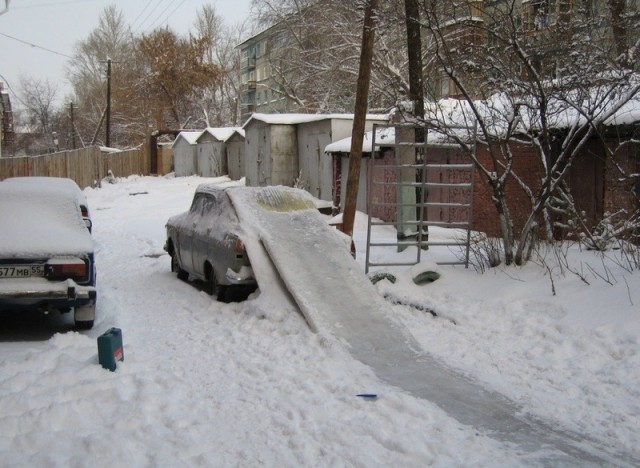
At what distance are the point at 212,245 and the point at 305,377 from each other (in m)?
4.18

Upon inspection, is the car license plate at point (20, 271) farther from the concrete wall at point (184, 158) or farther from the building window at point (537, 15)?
the concrete wall at point (184, 158)

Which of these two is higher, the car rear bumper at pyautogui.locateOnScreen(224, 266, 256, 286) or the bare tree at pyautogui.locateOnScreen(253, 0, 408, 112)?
the bare tree at pyautogui.locateOnScreen(253, 0, 408, 112)

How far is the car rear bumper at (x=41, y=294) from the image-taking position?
7.22 meters

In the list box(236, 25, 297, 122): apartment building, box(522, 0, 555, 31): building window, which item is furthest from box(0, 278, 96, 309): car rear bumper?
box(236, 25, 297, 122): apartment building

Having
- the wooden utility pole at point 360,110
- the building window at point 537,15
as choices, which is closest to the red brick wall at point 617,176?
the building window at point 537,15

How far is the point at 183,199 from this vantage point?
28.5m

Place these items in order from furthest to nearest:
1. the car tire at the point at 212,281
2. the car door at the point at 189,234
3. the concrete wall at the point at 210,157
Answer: the concrete wall at the point at 210,157
the car door at the point at 189,234
the car tire at the point at 212,281

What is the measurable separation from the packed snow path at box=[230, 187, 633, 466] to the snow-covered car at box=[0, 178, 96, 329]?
2136 mm

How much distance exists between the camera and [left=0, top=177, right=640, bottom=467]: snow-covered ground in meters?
4.32

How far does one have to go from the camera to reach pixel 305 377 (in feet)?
19.5

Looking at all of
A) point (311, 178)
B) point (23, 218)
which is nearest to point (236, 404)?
point (23, 218)

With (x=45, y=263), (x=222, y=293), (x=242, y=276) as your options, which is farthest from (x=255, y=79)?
(x=45, y=263)

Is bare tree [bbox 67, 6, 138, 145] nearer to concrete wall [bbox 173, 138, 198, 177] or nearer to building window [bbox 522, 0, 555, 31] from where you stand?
concrete wall [bbox 173, 138, 198, 177]

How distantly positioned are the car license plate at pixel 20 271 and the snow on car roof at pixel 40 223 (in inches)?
4.8
